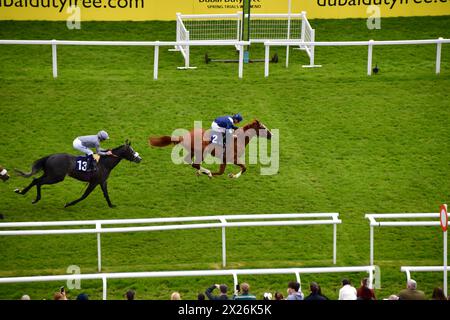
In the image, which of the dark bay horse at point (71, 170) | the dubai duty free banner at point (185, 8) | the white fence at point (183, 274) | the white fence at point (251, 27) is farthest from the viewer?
the dubai duty free banner at point (185, 8)

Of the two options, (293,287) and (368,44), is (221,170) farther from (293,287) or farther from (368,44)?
(293,287)

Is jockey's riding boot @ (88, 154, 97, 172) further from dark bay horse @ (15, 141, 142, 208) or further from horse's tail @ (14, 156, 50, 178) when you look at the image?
horse's tail @ (14, 156, 50, 178)

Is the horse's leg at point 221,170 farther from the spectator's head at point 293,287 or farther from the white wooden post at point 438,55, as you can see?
the white wooden post at point 438,55

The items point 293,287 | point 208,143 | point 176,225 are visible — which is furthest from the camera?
point 208,143

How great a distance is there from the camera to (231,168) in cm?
1933

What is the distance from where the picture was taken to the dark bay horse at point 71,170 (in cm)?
1745

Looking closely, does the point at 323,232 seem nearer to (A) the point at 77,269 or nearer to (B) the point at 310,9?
(A) the point at 77,269

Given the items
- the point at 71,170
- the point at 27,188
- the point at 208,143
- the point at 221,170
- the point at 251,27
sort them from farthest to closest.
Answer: the point at 251,27 < the point at 221,170 < the point at 208,143 < the point at 27,188 < the point at 71,170

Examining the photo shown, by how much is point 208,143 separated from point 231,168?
3.45ft

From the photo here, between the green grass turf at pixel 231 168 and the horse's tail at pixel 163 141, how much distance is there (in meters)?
0.73

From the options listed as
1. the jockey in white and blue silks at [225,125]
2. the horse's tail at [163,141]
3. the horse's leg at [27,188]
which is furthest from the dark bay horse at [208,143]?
the horse's leg at [27,188]

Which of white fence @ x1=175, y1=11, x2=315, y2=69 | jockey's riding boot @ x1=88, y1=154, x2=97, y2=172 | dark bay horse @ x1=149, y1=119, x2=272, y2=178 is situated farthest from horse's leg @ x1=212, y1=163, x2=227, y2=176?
white fence @ x1=175, y1=11, x2=315, y2=69

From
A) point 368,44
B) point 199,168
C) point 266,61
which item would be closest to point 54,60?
point 266,61
